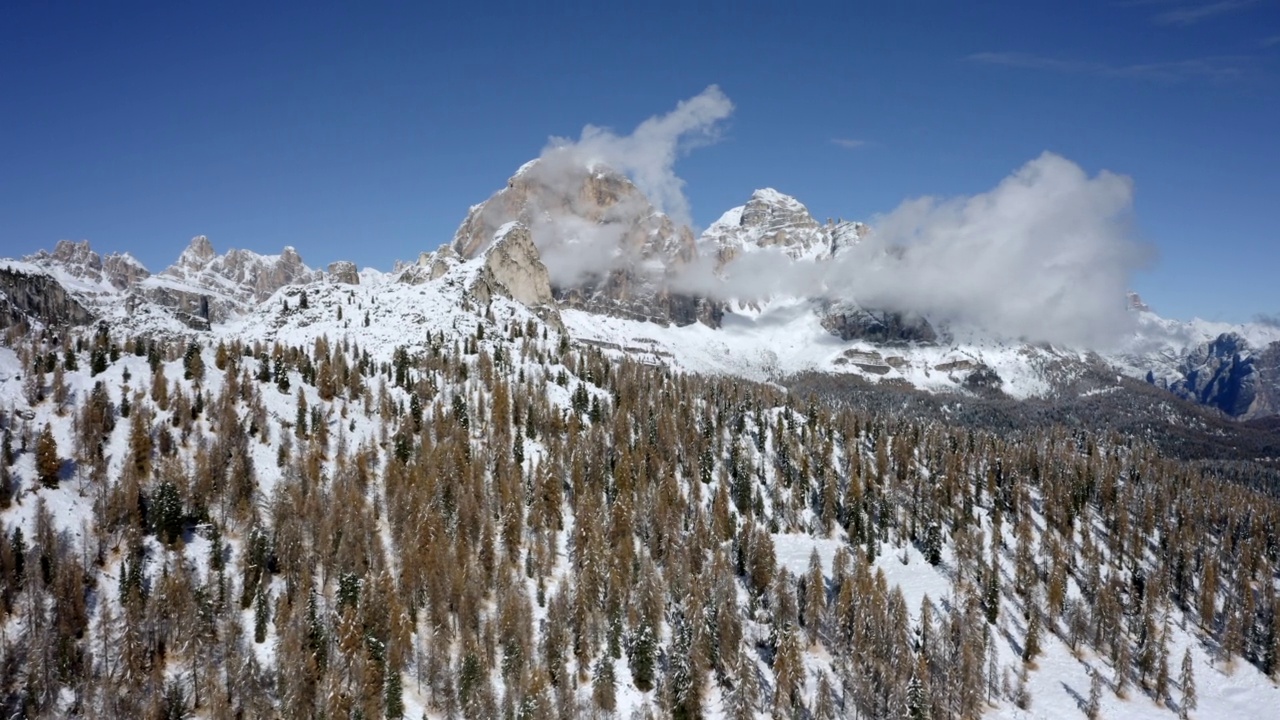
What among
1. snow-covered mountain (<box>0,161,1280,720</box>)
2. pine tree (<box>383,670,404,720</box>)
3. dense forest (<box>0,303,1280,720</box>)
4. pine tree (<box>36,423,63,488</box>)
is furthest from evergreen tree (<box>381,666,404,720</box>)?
pine tree (<box>36,423,63,488</box>)

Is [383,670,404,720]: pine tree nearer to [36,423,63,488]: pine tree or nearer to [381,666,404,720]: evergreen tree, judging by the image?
[381,666,404,720]: evergreen tree

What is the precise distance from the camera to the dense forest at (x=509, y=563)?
93.3 meters

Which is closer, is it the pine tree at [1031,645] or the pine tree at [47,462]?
the pine tree at [47,462]

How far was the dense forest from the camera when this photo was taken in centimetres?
9331

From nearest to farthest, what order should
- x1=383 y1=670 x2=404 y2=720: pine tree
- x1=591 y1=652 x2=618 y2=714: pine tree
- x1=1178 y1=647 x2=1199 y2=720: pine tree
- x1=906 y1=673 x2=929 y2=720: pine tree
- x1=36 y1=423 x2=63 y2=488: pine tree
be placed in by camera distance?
1. x1=383 y1=670 x2=404 y2=720: pine tree
2. x1=906 y1=673 x2=929 y2=720: pine tree
3. x1=591 y1=652 x2=618 y2=714: pine tree
4. x1=36 y1=423 x2=63 y2=488: pine tree
5. x1=1178 y1=647 x2=1199 y2=720: pine tree

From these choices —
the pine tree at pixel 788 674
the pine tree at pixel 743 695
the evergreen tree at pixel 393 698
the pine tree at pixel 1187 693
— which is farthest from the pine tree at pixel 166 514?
the pine tree at pixel 1187 693

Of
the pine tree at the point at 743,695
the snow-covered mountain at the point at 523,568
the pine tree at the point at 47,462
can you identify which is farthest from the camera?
the pine tree at the point at 47,462

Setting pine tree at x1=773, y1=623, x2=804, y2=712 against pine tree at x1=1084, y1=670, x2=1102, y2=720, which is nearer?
pine tree at x1=773, y1=623, x2=804, y2=712

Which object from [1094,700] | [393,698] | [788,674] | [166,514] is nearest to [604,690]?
[788,674]

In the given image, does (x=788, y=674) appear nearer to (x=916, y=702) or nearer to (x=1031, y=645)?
(x=916, y=702)

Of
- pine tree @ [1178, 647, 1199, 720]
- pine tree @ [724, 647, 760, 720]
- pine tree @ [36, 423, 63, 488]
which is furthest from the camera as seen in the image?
pine tree @ [1178, 647, 1199, 720]

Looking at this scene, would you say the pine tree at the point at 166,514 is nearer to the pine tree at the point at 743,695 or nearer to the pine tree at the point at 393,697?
the pine tree at the point at 393,697

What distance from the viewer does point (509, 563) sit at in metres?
123

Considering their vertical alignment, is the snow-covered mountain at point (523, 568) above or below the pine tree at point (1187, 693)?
above
